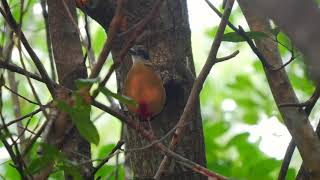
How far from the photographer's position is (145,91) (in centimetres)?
154

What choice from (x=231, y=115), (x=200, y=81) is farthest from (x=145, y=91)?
(x=231, y=115)

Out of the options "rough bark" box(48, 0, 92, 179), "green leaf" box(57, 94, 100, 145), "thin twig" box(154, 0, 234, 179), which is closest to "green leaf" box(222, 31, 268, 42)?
"thin twig" box(154, 0, 234, 179)

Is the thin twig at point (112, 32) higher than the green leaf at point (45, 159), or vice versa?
the thin twig at point (112, 32)

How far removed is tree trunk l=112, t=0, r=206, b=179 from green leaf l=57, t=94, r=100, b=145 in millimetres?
605

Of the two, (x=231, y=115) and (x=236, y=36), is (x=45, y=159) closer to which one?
(x=236, y=36)

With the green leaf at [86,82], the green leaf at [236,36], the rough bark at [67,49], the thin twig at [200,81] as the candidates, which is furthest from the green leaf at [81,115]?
the green leaf at [236,36]

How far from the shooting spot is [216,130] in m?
2.84

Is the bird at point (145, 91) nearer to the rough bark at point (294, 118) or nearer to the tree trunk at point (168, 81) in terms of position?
the tree trunk at point (168, 81)

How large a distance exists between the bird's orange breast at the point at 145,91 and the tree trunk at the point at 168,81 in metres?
0.16

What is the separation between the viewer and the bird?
5.04ft

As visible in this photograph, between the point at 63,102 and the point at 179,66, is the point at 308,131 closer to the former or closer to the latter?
the point at 179,66

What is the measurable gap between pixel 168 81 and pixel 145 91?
0.25 m

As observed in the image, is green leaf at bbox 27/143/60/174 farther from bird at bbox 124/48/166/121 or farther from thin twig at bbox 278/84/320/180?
thin twig at bbox 278/84/320/180

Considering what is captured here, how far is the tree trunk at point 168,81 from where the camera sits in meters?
1.77
